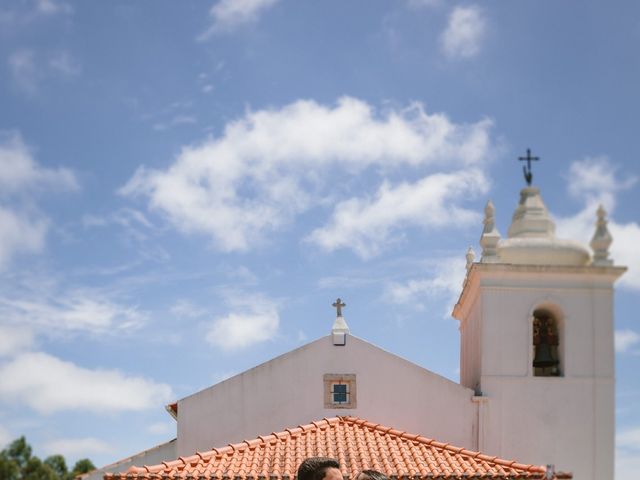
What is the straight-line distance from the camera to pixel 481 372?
15812mm

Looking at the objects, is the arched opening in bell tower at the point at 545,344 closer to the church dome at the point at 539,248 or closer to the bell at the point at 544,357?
the bell at the point at 544,357

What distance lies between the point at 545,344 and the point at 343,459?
4.81 metres

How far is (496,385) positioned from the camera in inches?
619

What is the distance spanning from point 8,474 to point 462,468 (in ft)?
137

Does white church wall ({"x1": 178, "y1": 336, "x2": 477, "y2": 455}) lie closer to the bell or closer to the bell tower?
the bell tower

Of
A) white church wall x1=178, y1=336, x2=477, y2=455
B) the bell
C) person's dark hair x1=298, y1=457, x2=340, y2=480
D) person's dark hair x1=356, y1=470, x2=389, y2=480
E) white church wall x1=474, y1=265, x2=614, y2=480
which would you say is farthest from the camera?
the bell

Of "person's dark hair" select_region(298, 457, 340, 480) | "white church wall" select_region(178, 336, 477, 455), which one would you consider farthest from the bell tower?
"person's dark hair" select_region(298, 457, 340, 480)

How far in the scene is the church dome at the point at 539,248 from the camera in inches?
635

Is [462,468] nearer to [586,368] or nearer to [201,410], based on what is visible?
[586,368]

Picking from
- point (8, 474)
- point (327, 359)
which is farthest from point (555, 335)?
point (8, 474)

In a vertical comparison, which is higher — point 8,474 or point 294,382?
point 294,382

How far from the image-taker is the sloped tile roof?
1245cm

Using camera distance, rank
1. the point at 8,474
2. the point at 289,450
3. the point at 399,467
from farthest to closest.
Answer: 1. the point at 8,474
2. the point at 289,450
3. the point at 399,467

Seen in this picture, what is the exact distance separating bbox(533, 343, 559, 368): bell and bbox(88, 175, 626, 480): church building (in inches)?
0.9
